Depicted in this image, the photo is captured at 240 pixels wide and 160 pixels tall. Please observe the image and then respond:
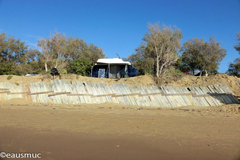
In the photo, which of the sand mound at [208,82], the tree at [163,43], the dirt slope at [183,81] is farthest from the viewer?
the tree at [163,43]

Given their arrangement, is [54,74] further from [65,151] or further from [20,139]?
[65,151]

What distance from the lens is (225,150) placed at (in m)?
3.19

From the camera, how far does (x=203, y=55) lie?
24.2 meters

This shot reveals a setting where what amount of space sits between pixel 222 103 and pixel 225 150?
7.29m

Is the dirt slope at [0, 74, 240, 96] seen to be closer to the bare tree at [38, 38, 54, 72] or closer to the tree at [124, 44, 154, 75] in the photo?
the tree at [124, 44, 154, 75]

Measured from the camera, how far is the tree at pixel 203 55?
Result: 78.5 ft

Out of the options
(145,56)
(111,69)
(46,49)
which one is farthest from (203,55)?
(46,49)

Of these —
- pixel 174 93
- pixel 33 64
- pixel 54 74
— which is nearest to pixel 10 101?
pixel 54 74

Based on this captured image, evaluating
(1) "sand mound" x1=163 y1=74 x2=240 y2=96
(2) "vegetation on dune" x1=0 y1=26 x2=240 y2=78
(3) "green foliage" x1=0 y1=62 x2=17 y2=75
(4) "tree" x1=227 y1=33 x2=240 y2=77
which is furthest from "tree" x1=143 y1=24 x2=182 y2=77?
(3) "green foliage" x1=0 y1=62 x2=17 y2=75

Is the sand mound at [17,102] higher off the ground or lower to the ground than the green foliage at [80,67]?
lower

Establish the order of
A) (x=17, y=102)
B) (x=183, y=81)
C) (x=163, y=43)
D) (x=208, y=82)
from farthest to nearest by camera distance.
Result: 1. (x=163, y=43)
2. (x=183, y=81)
3. (x=208, y=82)
4. (x=17, y=102)

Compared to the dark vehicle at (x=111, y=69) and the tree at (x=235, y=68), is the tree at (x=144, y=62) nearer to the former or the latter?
the dark vehicle at (x=111, y=69)

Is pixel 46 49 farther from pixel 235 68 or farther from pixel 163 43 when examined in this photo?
pixel 235 68

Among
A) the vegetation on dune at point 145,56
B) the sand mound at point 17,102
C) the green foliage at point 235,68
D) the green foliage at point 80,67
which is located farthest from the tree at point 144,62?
the sand mound at point 17,102
